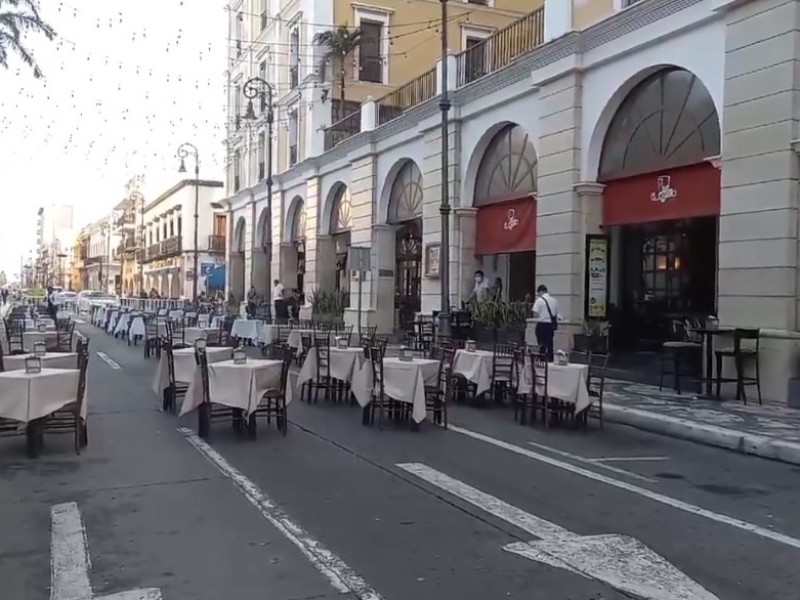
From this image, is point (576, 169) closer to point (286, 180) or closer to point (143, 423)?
point (143, 423)

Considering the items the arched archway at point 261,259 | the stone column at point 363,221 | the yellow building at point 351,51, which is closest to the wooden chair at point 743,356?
the stone column at point 363,221

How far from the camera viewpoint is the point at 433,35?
3362cm

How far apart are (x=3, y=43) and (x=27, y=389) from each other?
11919mm

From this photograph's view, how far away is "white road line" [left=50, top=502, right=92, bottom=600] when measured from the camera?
4.91 m

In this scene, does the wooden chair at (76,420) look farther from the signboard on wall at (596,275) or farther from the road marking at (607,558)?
the signboard on wall at (596,275)

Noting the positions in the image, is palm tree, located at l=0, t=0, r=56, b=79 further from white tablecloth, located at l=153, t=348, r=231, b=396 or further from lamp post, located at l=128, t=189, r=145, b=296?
lamp post, located at l=128, t=189, r=145, b=296

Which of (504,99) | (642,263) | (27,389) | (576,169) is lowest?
(27,389)

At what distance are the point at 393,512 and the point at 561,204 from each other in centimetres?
1278

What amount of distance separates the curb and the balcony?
170 feet

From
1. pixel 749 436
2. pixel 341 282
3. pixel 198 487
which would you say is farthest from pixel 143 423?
pixel 341 282

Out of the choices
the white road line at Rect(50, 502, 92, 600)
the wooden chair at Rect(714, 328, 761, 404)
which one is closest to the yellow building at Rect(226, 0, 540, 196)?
the wooden chair at Rect(714, 328, 761, 404)

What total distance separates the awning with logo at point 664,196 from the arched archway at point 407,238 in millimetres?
8778

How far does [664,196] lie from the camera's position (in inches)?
626

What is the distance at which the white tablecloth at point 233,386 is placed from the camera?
33.5 feet
